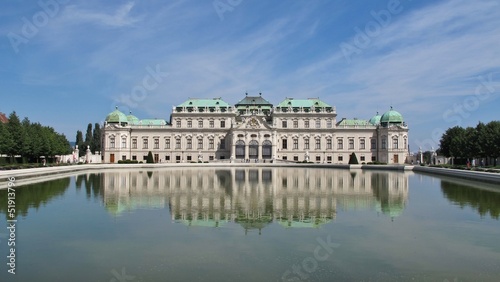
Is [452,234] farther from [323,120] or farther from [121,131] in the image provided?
[121,131]

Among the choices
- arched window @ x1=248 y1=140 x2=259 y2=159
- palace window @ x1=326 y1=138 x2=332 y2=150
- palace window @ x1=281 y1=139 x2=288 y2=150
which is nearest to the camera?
arched window @ x1=248 y1=140 x2=259 y2=159

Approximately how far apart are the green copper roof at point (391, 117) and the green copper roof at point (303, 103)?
1163 centimetres

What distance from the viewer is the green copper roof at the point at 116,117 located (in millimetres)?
85188

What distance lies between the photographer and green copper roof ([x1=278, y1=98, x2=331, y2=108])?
8594 cm

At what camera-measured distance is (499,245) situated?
1345cm

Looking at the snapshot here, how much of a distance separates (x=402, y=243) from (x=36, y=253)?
11.3 meters

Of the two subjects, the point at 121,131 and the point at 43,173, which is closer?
the point at 43,173

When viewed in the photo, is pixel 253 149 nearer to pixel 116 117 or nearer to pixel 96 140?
pixel 116 117

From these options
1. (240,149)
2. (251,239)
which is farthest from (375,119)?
(251,239)

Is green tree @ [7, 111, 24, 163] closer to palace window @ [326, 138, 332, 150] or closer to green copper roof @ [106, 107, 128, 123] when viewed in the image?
green copper roof @ [106, 107, 128, 123]

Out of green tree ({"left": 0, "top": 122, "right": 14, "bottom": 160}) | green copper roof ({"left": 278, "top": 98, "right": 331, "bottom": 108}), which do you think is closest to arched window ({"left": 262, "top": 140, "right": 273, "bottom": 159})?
green copper roof ({"left": 278, "top": 98, "right": 331, "bottom": 108})

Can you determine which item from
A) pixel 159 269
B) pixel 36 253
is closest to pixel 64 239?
pixel 36 253

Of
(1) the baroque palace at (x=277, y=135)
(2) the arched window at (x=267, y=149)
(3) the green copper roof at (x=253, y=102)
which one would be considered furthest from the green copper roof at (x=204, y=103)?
(2) the arched window at (x=267, y=149)

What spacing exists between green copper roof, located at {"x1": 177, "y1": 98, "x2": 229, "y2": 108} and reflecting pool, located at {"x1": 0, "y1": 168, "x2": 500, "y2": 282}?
207ft
